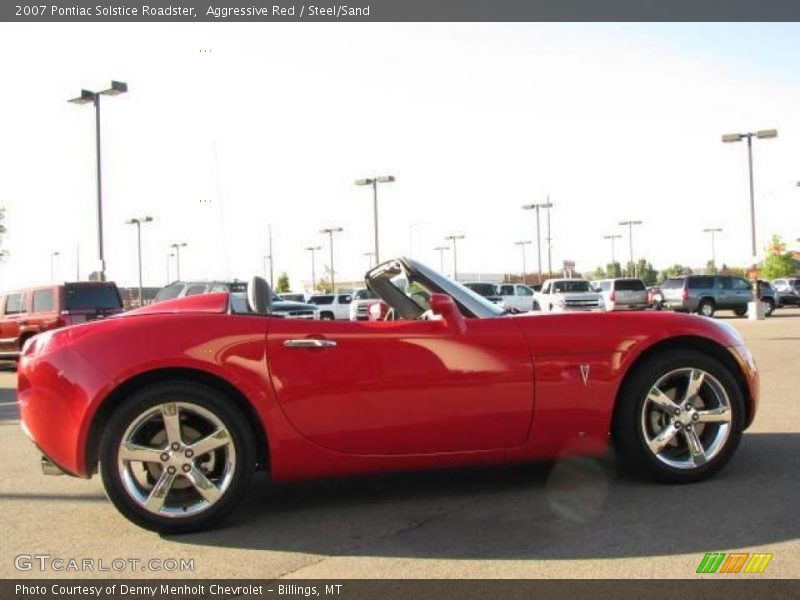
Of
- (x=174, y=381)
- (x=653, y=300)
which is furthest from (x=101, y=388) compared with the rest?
(x=653, y=300)

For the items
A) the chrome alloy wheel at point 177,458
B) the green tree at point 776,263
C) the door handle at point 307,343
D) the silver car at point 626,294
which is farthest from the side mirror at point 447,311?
the green tree at point 776,263

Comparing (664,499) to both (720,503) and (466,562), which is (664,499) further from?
(466,562)

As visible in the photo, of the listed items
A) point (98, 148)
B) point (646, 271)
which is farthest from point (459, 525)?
point (646, 271)

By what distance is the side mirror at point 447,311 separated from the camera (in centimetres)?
420

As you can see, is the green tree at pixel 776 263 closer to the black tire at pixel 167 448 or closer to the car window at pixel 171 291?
the car window at pixel 171 291

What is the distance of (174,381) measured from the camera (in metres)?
3.97

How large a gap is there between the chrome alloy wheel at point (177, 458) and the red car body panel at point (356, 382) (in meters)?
0.21

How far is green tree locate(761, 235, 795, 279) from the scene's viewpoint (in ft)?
283

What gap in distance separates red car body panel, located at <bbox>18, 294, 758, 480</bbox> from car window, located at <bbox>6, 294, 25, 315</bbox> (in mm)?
12733

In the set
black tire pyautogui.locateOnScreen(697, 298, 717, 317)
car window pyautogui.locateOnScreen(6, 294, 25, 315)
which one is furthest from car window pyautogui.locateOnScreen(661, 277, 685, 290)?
car window pyautogui.locateOnScreen(6, 294, 25, 315)

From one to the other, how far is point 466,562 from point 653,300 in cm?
3159
